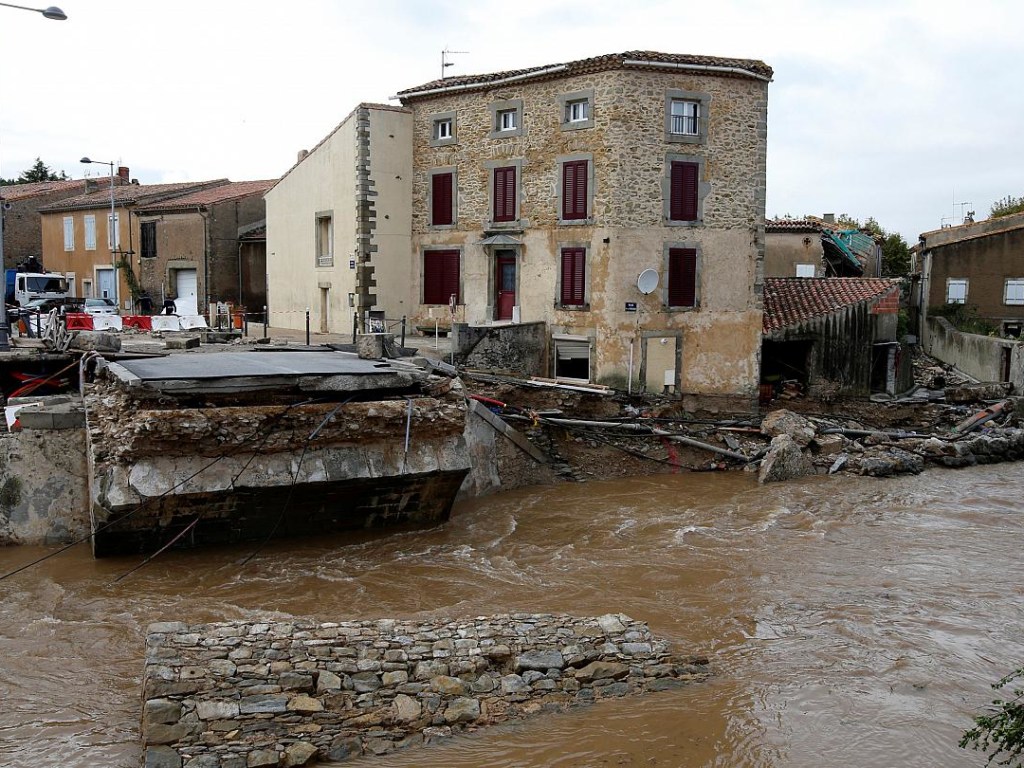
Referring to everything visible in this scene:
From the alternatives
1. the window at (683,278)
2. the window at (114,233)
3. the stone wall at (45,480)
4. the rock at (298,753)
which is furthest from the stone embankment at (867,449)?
the window at (114,233)

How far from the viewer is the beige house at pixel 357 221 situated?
27.1m

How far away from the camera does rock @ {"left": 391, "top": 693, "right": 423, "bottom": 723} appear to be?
8.60m

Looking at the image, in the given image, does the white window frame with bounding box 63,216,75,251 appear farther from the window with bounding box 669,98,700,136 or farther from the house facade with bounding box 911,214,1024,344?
the house facade with bounding box 911,214,1024,344

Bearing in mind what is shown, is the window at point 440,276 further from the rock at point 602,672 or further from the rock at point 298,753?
the rock at point 298,753

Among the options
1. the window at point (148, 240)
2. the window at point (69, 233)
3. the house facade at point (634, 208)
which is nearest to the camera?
the house facade at point (634, 208)

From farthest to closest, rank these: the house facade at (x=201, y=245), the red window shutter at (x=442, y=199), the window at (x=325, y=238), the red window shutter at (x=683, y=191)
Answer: the house facade at (x=201, y=245)
the window at (x=325, y=238)
the red window shutter at (x=442, y=199)
the red window shutter at (x=683, y=191)

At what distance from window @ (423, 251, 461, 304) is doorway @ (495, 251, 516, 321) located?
1211 millimetres

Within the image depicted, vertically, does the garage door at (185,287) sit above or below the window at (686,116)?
below

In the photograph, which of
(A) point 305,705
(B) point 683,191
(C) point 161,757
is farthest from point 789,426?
(C) point 161,757

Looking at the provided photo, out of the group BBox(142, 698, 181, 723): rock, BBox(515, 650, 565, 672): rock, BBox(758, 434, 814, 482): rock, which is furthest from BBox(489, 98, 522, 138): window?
BBox(142, 698, 181, 723): rock

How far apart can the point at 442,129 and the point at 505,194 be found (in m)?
2.93

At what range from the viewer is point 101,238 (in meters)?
39.7

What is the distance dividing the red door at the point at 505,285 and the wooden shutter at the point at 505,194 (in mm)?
1128

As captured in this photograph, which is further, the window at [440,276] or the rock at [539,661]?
the window at [440,276]
